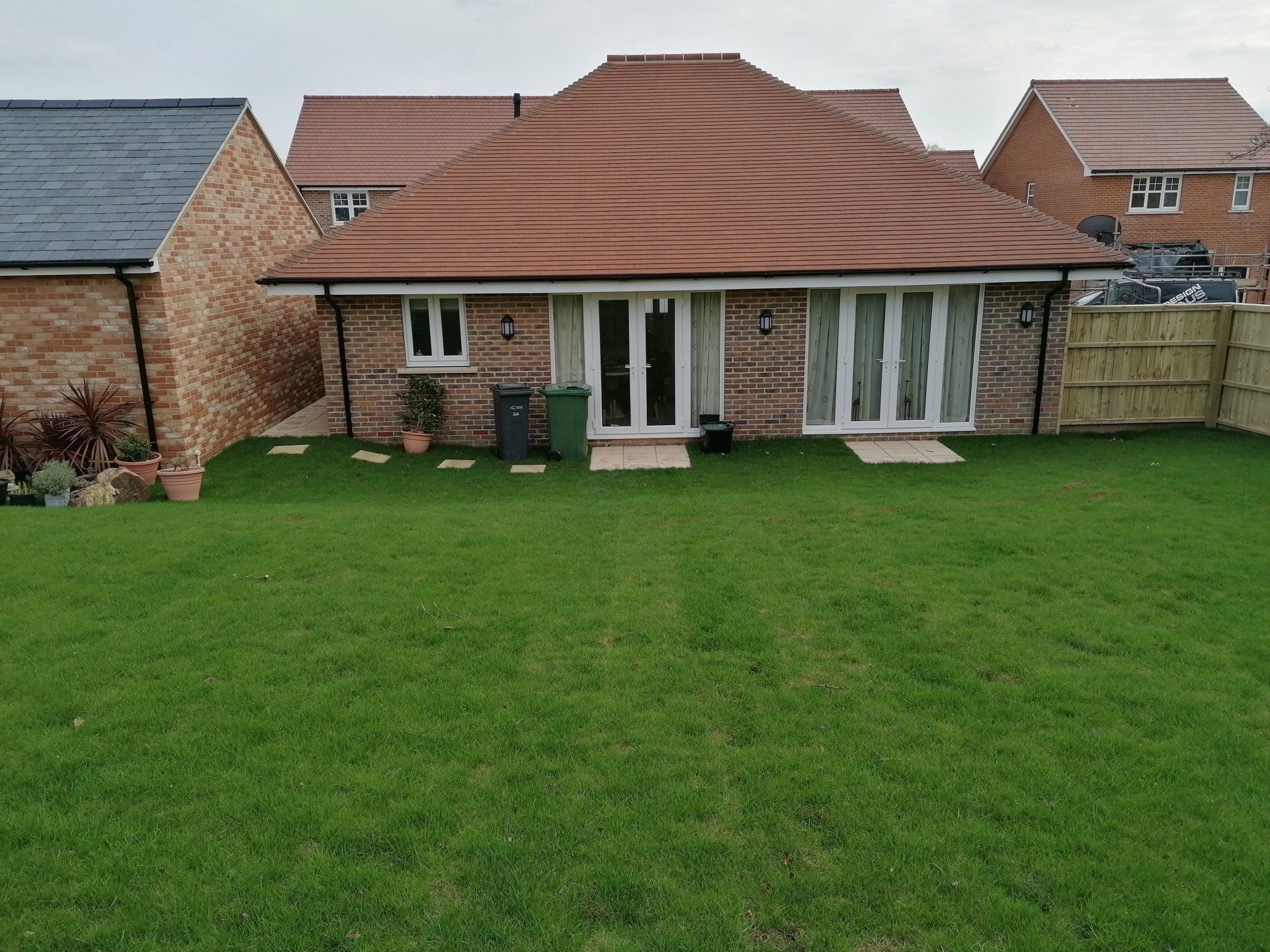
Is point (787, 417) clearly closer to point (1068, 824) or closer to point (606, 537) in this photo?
point (606, 537)

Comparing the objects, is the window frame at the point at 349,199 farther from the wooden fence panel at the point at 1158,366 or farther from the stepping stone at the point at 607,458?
the wooden fence panel at the point at 1158,366

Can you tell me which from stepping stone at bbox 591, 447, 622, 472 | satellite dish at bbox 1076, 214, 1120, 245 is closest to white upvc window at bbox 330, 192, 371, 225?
satellite dish at bbox 1076, 214, 1120, 245

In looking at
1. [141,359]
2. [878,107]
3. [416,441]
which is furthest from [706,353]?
[878,107]

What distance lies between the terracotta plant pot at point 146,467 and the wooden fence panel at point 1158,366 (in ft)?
43.0

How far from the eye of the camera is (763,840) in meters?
4.14

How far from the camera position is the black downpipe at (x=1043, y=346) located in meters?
13.2

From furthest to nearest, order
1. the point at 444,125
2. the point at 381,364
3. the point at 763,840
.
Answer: the point at 444,125 < the point at 381,364 < the point at 763,840

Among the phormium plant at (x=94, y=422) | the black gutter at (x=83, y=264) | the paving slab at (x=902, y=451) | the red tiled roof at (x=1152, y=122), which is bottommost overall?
the paving slab at (x=902, y=451)

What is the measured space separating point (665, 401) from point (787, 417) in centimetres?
192

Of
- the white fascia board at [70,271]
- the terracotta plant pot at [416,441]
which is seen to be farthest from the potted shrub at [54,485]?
the terracotta plant pot at [416,441]

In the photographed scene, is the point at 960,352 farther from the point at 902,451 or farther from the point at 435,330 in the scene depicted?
the point at 435,330

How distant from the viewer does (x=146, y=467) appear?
37.2 feet

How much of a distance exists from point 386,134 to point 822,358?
3004 cm

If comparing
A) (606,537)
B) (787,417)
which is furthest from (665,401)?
(606,537)
